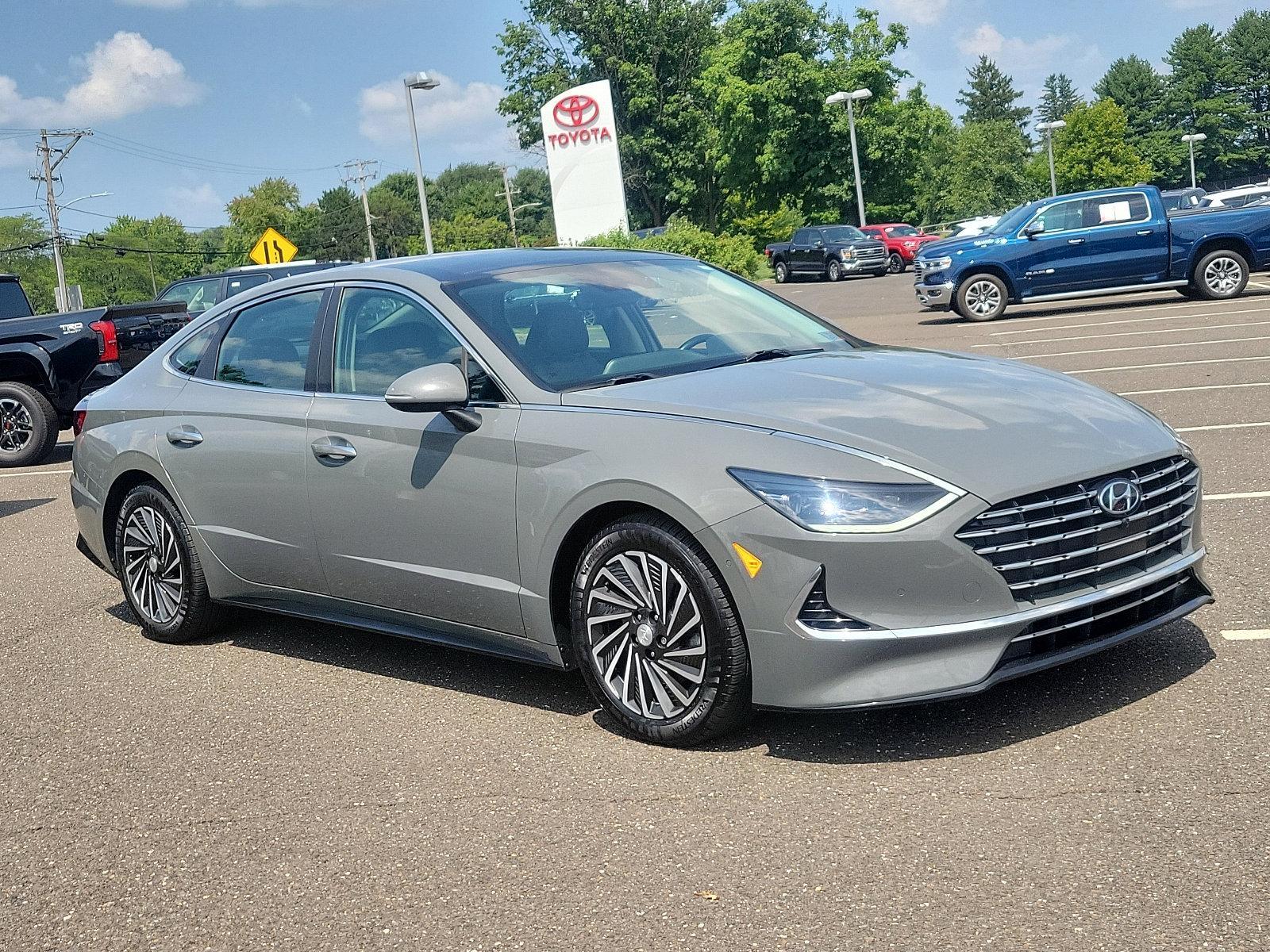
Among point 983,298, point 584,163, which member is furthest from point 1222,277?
point 584,163

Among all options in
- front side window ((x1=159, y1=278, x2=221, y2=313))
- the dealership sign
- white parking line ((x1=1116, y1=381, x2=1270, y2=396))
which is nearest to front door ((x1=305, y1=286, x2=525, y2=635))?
white parking line ((x1=1116, y1=381, x2=1270, y2=396))

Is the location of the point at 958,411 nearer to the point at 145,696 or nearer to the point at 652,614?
the point at 652,614

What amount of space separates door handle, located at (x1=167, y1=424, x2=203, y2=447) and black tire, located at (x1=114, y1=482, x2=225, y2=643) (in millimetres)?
282

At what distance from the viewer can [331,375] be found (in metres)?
5.44

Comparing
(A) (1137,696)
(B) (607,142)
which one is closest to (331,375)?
(A) (1137,696)

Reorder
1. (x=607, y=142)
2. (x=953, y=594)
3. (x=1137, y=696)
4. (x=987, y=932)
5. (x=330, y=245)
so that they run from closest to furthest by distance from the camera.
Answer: (x=987, y=932) < (x=953, y=594) < (x=1137, y=696) < (x=607, y=142) < (x=330, y=245)

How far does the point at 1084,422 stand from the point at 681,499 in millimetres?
1271

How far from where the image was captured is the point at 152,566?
6316mm

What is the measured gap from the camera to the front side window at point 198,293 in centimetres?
2056

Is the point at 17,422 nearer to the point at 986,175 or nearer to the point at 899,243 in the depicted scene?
the point at 899,243

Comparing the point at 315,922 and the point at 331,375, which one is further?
the point at 331,375

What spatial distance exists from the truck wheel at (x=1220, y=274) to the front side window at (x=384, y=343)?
18309 mm

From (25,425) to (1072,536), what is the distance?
1267 cm

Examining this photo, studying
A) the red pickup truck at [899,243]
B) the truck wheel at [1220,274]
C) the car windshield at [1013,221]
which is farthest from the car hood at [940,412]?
the red pickup truck at [899,243]
